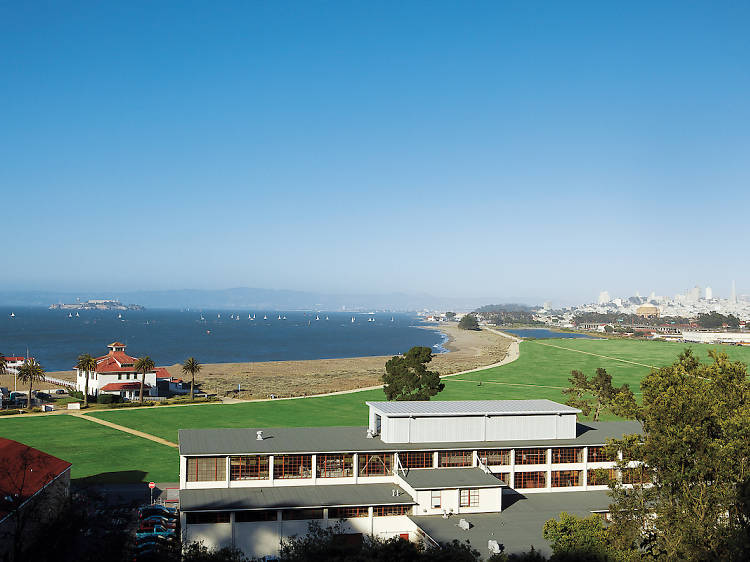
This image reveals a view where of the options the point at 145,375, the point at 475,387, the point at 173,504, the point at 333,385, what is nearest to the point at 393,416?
the point at 173,504

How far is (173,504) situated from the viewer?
3734cm

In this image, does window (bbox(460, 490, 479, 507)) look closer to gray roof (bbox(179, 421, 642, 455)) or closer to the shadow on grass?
gray roof (bbox(179, 421, 642, 455))

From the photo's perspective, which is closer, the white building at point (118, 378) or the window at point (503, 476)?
the window at point (503, 476)

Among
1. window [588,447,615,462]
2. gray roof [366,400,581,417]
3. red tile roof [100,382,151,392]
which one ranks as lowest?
red tile roof [100,382,151,392]

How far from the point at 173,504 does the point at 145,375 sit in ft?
145

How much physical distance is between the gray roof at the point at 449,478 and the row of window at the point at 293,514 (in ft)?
4.57

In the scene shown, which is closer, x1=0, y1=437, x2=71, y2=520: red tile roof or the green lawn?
x1=0, y1=437, x2=71, y2=520: red tile roof

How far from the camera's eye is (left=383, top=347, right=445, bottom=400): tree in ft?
189

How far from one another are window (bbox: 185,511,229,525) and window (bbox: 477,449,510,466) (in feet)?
44.0

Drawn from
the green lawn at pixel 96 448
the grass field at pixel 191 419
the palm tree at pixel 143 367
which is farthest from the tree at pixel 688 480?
the palm tree at pixel 143 367

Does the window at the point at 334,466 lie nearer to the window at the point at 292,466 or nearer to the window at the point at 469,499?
the window at the point at 292,466

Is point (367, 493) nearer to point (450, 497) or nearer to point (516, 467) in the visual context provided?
point (450, 497)

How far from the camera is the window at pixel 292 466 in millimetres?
34125

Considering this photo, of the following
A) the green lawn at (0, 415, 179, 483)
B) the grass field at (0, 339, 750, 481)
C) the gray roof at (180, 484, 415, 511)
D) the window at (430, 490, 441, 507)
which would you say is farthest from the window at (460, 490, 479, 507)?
the grass field at (0, 339, 750, 481)
